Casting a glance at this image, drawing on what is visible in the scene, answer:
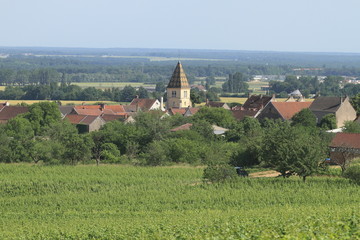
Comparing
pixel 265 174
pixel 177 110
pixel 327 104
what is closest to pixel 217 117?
pixel 327 104

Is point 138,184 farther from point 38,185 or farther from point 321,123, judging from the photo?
point 321,123

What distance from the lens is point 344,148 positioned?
44.8m

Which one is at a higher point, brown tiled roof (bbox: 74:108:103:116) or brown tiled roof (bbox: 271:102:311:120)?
brown tiled roof (bbox: 271:102:311:120)

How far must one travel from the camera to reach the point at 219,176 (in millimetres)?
36719

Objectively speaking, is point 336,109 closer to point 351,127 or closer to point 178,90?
point 351,127

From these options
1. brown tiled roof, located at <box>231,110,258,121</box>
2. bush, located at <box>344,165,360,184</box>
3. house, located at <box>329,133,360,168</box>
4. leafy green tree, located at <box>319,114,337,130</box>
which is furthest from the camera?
brown tiled roof, located at <box>231,110,258,121</box>

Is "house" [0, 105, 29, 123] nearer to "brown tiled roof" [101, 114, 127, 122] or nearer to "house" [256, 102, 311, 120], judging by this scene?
"brown tiled roof" [101, 114, 127, 122]

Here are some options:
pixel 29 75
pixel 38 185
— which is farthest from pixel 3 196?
pixel 29 75

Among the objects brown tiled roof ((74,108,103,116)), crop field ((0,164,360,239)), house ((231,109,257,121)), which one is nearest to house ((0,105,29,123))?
brown tiled roof ((74,108,103,116))

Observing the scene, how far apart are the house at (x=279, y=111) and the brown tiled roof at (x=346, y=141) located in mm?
18594

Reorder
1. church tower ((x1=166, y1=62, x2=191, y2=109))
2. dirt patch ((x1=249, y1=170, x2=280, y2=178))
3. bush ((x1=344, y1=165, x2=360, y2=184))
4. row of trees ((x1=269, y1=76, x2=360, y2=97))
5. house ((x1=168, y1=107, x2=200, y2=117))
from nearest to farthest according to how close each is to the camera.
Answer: bush ((x1=344, y1=165, x2=360, y2=184))
dirt patch ((x1=249, y1=170, x2=280, y2=178))
house ((x1=168, y1=107, x2=200, y2=117))
church tower ((x1=166, y1=62, x2=191, y2=109))
row of trees ((x1=269, y1=76, x2=360, y2=97))

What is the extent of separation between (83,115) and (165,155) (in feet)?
72.2

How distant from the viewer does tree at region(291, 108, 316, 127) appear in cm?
6022

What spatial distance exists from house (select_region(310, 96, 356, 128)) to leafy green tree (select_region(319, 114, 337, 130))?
1.82 meters
